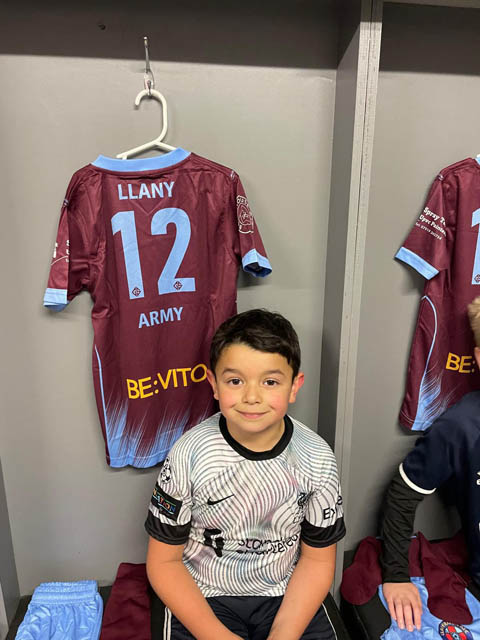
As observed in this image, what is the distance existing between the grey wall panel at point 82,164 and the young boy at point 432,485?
40 cm

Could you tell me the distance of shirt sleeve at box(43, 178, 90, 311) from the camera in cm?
134

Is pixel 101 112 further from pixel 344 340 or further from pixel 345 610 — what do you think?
pixel 345 610

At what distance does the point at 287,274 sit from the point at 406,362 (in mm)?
545

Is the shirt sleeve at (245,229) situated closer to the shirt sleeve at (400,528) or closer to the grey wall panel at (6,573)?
the shirt sleeve at (400,528)

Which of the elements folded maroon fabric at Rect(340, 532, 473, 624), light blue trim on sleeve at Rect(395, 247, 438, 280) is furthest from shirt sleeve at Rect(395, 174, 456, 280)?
folded maroon fabric at Rect(340, 532, 473, 624)

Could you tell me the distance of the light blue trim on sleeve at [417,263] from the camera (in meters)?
1.53

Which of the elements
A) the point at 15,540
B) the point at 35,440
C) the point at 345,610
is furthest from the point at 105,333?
the point at 345,610

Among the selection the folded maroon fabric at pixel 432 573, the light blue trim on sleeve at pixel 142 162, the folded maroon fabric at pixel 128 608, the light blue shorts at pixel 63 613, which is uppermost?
the light blue trim on sleeve at pixel 142 162

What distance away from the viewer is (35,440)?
1565 mm

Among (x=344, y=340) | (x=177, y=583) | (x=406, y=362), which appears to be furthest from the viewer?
(x=406, y=362)

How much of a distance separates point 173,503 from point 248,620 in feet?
1.22

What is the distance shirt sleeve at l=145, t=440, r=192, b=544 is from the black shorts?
0.68 ft

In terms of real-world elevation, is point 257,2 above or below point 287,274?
above

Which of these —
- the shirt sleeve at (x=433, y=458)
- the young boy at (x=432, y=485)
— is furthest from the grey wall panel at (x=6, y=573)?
the shirt sleeve at (x=433, y=458)
